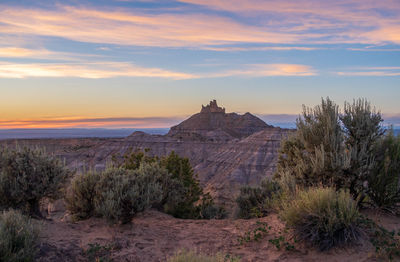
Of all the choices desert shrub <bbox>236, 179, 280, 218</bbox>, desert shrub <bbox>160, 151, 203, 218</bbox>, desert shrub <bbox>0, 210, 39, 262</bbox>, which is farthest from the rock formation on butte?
desert shrub <bbox>0, 210, 39, 262</bbox>

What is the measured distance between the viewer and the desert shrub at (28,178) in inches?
360

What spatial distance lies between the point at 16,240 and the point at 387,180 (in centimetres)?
861

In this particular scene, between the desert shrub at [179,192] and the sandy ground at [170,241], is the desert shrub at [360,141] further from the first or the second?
the desert shrub at [179,192]

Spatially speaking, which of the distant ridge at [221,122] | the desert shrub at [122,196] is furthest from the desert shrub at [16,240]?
the distant ridge at [221,122]

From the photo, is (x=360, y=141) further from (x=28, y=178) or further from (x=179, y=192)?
(x=28, y=178)

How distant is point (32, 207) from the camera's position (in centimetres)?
953

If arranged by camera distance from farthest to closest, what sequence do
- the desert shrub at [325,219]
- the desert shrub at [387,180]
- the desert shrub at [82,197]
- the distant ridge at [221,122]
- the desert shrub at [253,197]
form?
the distant ridge at [221,122] < the desert shrub at [253,197] < the desert shrub at [82,197] < the desert shrub at [387,180] < the desert shrub at [325,219]

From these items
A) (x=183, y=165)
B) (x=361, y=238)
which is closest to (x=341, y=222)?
(x=361, y=238)

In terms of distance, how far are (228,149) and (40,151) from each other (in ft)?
202

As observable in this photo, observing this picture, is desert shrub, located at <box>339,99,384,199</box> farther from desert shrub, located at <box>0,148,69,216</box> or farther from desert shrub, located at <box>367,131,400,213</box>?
desert shrub, located at <box>0,148,69,216</box>

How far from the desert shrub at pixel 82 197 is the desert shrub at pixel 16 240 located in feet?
11.9

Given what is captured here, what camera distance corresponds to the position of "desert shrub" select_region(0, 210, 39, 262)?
5.34 metres

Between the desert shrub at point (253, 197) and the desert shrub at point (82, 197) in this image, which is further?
the desert shrub at point (253, 197)

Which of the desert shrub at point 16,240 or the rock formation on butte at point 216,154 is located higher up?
the desert shrub at point 16,240
